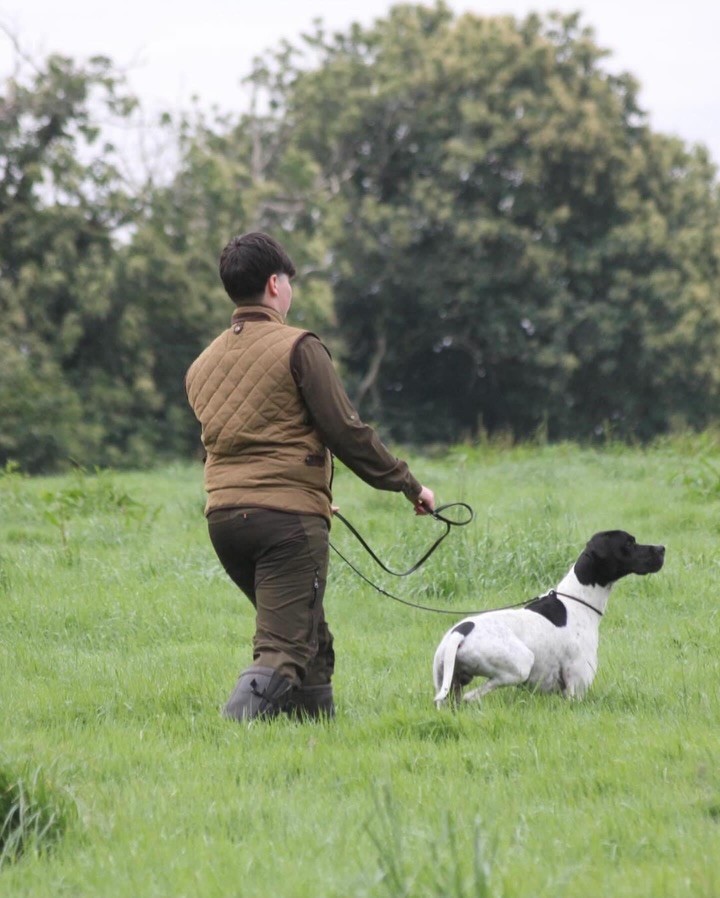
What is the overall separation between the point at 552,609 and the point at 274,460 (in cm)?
155

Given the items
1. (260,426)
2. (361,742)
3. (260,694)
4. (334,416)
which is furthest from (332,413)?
(361,742)

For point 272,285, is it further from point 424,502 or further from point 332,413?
point 424,502

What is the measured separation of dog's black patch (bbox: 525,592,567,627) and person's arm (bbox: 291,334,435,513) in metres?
1.10

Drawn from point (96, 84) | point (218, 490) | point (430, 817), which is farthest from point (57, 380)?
point (430, 817)

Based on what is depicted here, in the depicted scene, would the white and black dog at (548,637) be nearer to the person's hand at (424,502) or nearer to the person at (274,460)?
the person's hand at (424,502)

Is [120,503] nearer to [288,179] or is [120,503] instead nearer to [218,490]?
[218,490]

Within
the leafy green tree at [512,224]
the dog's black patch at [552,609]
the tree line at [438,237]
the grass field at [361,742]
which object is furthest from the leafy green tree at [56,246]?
the dog's black patch at [552,609]

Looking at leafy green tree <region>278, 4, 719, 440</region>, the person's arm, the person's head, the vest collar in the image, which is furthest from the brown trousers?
leafy green tree <region>278, 4, 719, 440</region>

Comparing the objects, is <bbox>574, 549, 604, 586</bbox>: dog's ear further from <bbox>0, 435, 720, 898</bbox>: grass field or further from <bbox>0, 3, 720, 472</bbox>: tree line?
<bbox>0, 3, 720, 472</bbox>: tree line

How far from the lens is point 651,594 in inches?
324

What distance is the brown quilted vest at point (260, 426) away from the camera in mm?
5332

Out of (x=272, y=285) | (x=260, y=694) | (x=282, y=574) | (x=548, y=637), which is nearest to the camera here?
(x=260, y=694)

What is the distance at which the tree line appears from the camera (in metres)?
29.3

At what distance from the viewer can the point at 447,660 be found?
18.4 feet
